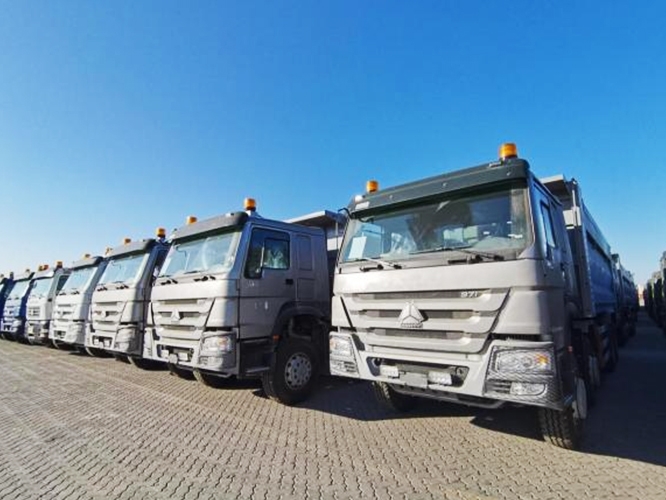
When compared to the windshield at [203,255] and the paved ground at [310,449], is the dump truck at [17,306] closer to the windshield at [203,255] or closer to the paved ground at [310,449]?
the paved ground at [310,449]

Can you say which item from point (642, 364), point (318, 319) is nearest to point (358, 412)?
point (318, 319)

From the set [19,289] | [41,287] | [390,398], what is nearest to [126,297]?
[390,398]

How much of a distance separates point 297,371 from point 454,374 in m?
3.06

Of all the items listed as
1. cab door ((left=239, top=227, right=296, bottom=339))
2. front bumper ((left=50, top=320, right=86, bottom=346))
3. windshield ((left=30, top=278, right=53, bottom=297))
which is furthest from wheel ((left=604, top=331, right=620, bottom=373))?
windshield ((left=30, top=278, right=53, bottom=297))

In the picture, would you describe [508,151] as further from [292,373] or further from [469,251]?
[292,373]

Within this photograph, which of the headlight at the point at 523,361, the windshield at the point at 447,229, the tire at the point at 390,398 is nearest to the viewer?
the headlight at the point at 523,361

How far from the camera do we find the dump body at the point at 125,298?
25.8 feet

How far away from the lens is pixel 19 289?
1608 centimetres

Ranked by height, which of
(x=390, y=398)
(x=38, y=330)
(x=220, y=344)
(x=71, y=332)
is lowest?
(x=390, y=398)

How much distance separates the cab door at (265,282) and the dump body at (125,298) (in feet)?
10.8

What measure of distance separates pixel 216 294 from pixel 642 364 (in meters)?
9.57

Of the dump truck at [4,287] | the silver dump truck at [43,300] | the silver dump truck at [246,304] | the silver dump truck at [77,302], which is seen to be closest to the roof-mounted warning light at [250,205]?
the silver dump truck at [246,304]

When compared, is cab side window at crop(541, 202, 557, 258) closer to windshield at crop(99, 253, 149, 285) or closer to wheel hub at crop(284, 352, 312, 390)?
wheel hub at crop(284, 352, 312, 390)

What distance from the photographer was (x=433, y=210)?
14.4 feet
